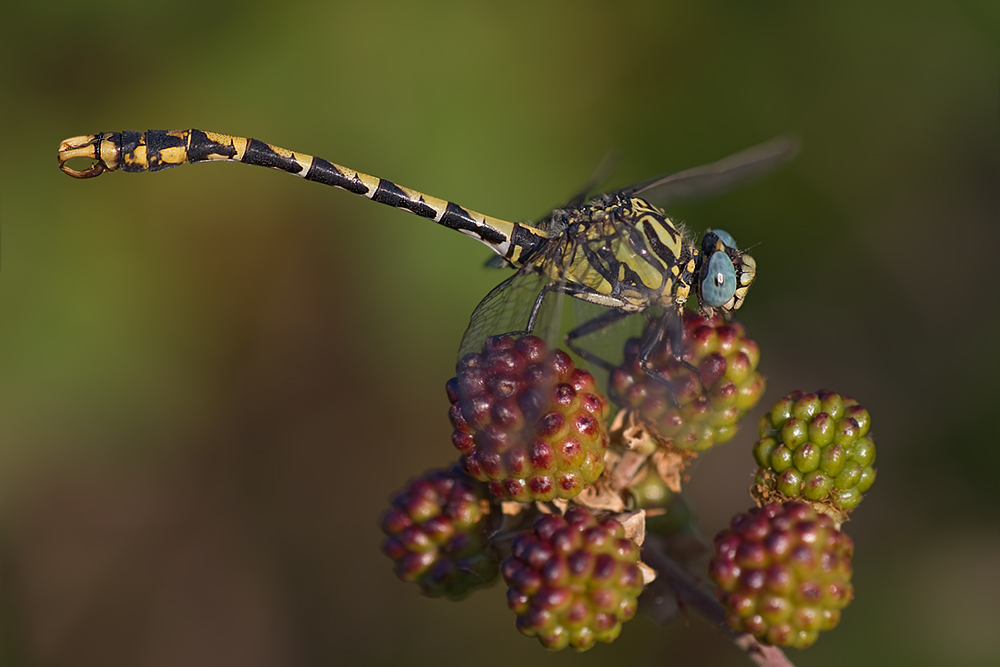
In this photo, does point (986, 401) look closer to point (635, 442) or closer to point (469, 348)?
point (635, 442)

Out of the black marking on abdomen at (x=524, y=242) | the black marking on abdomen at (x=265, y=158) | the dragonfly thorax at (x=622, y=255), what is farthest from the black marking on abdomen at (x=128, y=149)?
the dragonfly thorax at (x=622, y=255)

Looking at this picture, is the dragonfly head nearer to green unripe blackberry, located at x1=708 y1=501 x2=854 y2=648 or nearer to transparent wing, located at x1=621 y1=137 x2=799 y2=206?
transparent wing, located at x1=621 y1=137 x2=799 y2=206

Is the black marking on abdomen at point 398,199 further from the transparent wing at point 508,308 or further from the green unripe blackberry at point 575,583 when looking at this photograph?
the green unripe blackberry at point 575,583

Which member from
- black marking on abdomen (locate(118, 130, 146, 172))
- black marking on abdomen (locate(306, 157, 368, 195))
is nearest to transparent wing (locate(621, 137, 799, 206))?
black marking on abdomen (locate(306, 157, 368, 195))

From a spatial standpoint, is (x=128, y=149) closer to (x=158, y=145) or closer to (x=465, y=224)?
(x=158, y=145)

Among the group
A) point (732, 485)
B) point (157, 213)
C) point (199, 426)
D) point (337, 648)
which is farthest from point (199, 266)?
point (732, 485)
